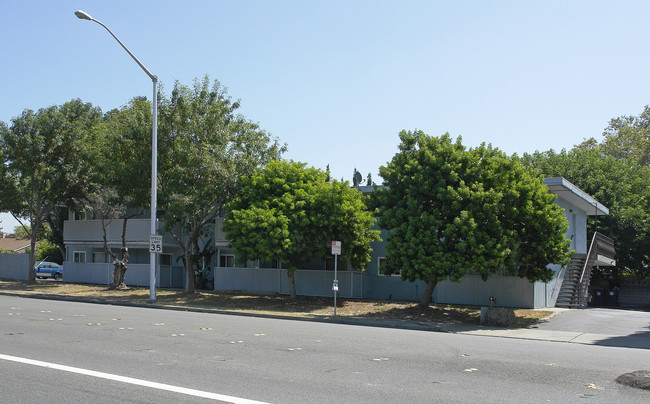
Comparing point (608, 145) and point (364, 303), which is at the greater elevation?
point (608, 145)

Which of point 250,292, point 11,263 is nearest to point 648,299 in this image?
point 250,292

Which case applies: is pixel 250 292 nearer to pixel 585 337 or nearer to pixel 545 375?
pixel 585 337

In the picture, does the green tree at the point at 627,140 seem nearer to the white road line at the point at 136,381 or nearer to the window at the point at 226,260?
the window at the point at 226,260

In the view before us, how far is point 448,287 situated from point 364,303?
12.3 ft

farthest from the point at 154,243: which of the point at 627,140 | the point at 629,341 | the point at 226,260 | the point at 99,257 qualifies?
the point at 627,140

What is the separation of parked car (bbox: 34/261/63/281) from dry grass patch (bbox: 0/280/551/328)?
1629 cm

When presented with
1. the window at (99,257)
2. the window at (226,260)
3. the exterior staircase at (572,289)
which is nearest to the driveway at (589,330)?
the exterior staircase at (572,289)

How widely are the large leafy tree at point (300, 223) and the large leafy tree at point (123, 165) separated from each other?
5824 mm

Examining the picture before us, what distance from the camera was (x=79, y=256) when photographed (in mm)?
39219

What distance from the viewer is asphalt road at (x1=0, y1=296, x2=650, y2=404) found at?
7.36m

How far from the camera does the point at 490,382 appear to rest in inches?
329

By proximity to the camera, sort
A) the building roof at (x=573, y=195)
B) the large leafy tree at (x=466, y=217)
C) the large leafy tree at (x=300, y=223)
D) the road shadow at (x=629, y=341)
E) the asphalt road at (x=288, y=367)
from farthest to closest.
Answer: the building roof at (x=573, y=195), the large leafy tree at (x=300, y=223), the large leafy tree at (x=466, y=217), the road shadow at (x=629, y=341), the asphalt road at (x=288, y=367)

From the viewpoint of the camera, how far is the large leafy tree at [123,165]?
26906mm

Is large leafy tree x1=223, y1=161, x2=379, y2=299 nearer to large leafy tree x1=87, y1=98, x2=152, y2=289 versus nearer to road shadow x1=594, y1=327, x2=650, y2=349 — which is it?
large leafy tree x1=87, y1=98, x2=152, y2=289
